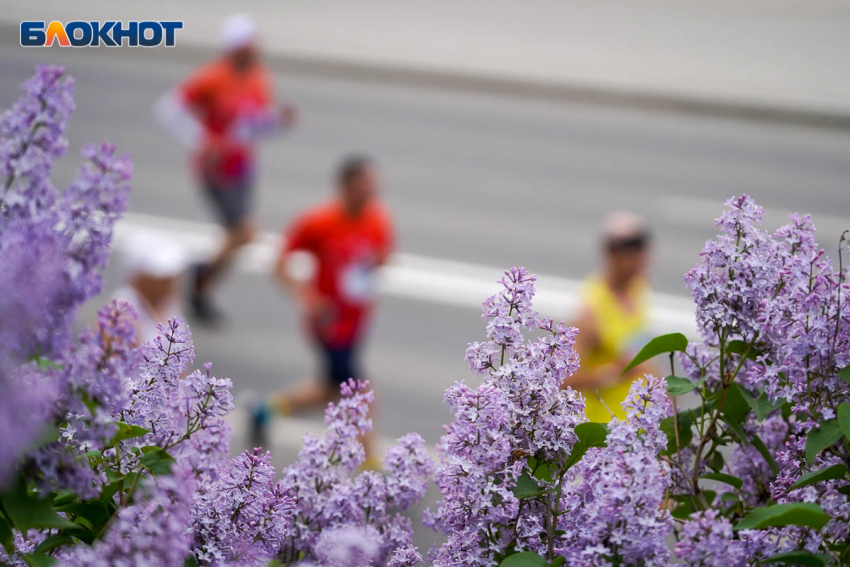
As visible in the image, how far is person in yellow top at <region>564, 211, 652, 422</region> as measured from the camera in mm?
5812

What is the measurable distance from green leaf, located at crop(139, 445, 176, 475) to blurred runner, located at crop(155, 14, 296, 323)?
754 cm

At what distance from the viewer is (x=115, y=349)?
1.23 meters

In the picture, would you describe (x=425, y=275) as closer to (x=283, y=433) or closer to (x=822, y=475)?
(x=283, y=433)

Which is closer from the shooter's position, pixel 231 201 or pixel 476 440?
pixel 476 440

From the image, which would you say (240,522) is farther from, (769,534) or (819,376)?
(819,376)

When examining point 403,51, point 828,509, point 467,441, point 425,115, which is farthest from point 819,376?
point 403,51

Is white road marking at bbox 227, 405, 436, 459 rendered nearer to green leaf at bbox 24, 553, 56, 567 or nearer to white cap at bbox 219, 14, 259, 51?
white cap at bbox 219, 14, 259, 51

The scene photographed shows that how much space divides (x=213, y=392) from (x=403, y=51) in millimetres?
16952

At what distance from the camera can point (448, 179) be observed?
1396 centimetres

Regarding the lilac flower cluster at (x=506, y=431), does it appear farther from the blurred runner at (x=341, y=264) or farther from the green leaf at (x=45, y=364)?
the blurred runner at (x=341, y=264)

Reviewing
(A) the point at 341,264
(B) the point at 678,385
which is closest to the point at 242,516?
(B) the point at 678,385

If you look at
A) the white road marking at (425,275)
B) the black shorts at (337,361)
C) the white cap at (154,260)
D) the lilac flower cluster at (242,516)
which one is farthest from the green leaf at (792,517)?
the white road marking at (425,275)

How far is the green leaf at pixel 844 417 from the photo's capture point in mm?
1360

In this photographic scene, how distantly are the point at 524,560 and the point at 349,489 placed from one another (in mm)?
321
